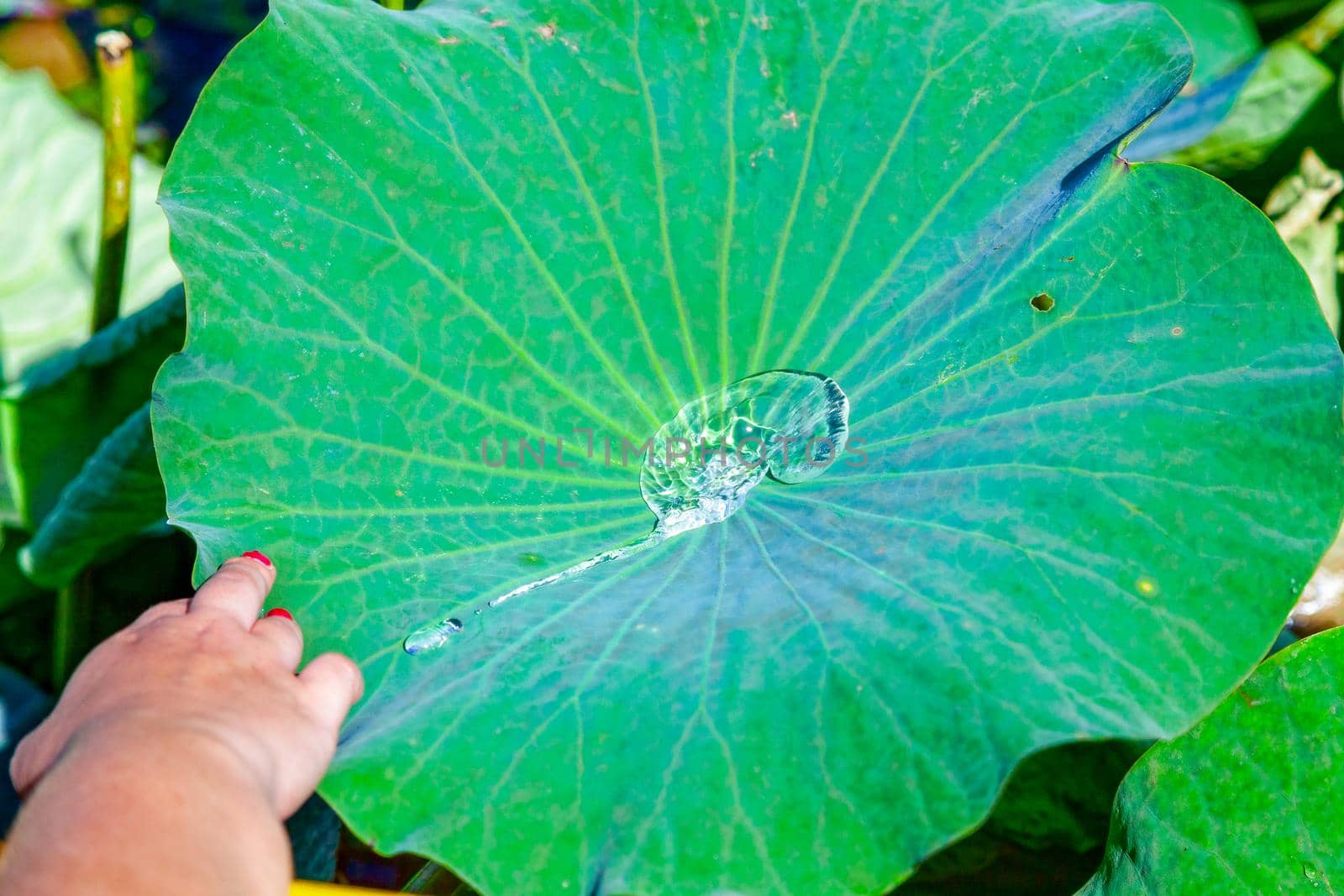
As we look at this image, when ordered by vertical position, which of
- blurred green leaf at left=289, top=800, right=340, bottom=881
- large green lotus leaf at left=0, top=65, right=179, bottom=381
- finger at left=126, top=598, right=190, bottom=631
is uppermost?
finger at left=126, top=598, right=190, bottom=631

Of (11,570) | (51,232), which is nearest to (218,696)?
(11,570)

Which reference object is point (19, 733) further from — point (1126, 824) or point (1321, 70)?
point (1321, 70)

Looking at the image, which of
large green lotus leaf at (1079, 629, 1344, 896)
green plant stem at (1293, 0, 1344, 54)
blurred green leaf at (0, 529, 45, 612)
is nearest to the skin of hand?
large green lotus leaf at (1079, 629, 1344, 896)

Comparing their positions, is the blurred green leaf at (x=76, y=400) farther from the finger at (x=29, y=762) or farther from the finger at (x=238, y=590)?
the finger at (x=29, y=762)

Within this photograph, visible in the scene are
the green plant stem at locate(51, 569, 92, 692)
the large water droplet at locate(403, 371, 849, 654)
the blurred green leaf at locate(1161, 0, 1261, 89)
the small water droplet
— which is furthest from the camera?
the blurred green leaf at locate(1161, 0, 1261, 89)

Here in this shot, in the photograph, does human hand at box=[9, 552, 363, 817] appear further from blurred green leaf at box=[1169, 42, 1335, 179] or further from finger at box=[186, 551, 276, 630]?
blurred green leaf at box=[1169, 42, 1335, 179]
